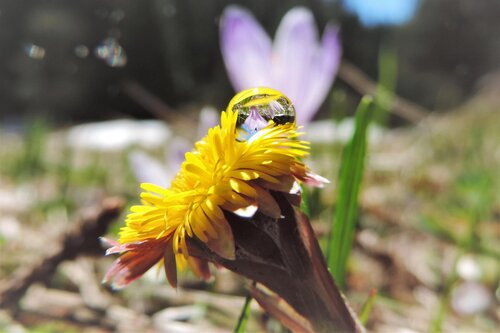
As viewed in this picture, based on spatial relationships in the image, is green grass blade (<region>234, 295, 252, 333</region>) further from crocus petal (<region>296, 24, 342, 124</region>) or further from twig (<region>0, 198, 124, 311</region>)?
twig (<region>0, 198, 124, 311</region>)

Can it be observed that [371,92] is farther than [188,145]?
Yes

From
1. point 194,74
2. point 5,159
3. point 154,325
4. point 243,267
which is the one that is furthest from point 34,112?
point 243,267

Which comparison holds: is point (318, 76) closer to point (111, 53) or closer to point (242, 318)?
point (242, 318)

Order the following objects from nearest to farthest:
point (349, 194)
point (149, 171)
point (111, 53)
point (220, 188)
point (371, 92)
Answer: point (220, 188)
point (349, 194)
point (149, 171)
point (111, 53)
point (371, 92)

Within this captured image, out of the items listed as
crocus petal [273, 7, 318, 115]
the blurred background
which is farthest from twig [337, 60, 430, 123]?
crocus petal [273, 7, 318, 115]

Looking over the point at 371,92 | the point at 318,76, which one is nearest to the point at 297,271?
the point at 318,76

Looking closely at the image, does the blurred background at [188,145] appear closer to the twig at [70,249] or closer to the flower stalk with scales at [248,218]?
the twig at [70,249]

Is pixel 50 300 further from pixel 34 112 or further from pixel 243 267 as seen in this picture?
pixel 34 112

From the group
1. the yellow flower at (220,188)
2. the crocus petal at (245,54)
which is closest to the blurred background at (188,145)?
the crocus petal at (245,54)
